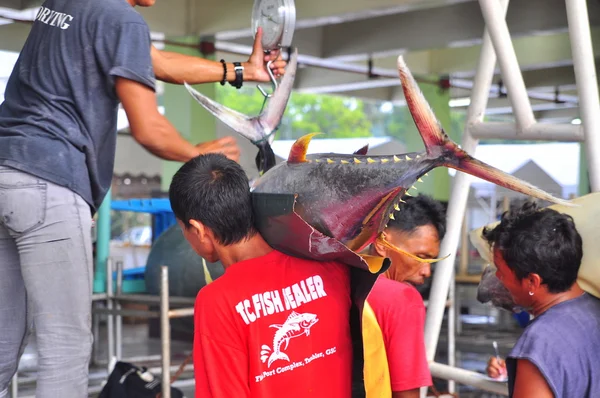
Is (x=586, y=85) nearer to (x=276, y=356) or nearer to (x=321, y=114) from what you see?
(x=276, y=356)

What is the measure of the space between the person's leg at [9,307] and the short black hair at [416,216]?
1.01 metres

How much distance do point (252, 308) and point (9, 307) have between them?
0.86 meters

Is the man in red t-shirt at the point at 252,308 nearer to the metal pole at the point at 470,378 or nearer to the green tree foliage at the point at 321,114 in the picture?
the metal pole at the point at 470,378

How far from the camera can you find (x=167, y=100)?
34.7 ft

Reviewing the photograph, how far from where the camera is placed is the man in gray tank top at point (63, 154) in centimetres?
204

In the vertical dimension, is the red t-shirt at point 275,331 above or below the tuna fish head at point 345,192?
below

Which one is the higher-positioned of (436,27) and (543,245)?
(436,27)

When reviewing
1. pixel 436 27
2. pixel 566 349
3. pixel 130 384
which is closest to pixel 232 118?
pixel 566 349

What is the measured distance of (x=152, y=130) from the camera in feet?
7.02

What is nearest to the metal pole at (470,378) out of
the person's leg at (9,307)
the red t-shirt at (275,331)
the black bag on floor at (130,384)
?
the red t-shirt at (275,331)

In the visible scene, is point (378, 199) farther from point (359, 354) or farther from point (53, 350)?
point (53, 350)

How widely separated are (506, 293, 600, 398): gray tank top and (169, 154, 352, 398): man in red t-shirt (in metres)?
0.44

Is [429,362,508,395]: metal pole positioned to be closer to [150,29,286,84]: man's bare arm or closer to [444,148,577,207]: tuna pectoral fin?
[444,148,577,207]: tuna pectoral fin

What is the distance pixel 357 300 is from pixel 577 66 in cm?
74
